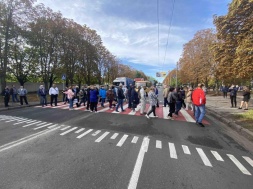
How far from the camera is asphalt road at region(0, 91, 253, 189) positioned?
3.46 metres

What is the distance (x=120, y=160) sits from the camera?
14.6 ft

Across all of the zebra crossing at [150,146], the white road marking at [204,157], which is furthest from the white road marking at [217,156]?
the white road marking at [204,157]

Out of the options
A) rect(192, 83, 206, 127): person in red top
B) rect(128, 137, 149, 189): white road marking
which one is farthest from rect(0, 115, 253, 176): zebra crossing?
rect(192, 83, 206, 127): person in red top

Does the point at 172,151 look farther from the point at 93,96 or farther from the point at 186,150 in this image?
the point at 93,96

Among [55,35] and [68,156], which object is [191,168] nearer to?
[68,156]

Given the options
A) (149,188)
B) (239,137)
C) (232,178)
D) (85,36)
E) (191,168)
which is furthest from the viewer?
(85,36)

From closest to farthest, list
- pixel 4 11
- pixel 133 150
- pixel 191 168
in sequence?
pixel 191 168
pixel 133 150
pixel 4 11

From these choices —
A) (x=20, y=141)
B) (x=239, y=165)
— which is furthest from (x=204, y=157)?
(x=20, y=141)

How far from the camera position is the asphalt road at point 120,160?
136 inches


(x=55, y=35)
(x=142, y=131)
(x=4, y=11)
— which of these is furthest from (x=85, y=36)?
(x=142, y=131)

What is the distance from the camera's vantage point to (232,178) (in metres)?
3.74

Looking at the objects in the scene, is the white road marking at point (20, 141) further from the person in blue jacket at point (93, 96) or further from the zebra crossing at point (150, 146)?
the person in blue jacket at point (93, 96)

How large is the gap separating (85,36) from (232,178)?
40717mm

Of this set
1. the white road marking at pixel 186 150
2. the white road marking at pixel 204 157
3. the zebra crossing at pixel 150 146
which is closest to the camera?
the white road marking at pixel 204 157
